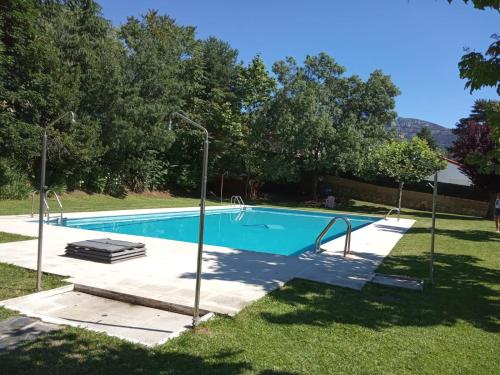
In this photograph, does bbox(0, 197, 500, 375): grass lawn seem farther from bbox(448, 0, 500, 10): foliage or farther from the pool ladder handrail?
the pool ladder handrail

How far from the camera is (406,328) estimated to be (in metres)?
4.79

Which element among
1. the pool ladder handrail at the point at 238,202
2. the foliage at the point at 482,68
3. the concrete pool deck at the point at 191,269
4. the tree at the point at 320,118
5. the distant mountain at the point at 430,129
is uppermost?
the distant mountain at the point at 430,129

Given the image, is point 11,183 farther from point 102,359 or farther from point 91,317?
point 102,359

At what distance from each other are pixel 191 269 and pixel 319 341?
3.40 m

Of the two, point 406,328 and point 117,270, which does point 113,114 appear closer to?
point 117,270

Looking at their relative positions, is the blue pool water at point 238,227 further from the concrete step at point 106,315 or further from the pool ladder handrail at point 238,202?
the concrete step at point 106,315

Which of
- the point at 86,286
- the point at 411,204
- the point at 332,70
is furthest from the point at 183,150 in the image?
the point at 86,286

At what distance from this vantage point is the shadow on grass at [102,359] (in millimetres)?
3438

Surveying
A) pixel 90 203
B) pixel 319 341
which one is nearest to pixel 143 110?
pixel 90 203

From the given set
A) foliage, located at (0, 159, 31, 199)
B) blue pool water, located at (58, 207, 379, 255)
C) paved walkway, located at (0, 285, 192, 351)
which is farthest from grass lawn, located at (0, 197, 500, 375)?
foliage, located at (0, 159, 31, 199)

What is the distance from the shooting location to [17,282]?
5.80 m

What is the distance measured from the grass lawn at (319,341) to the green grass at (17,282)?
150cm

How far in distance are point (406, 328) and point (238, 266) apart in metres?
3.50

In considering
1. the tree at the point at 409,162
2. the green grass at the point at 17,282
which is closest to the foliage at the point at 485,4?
the green grass at the point at 17,282
